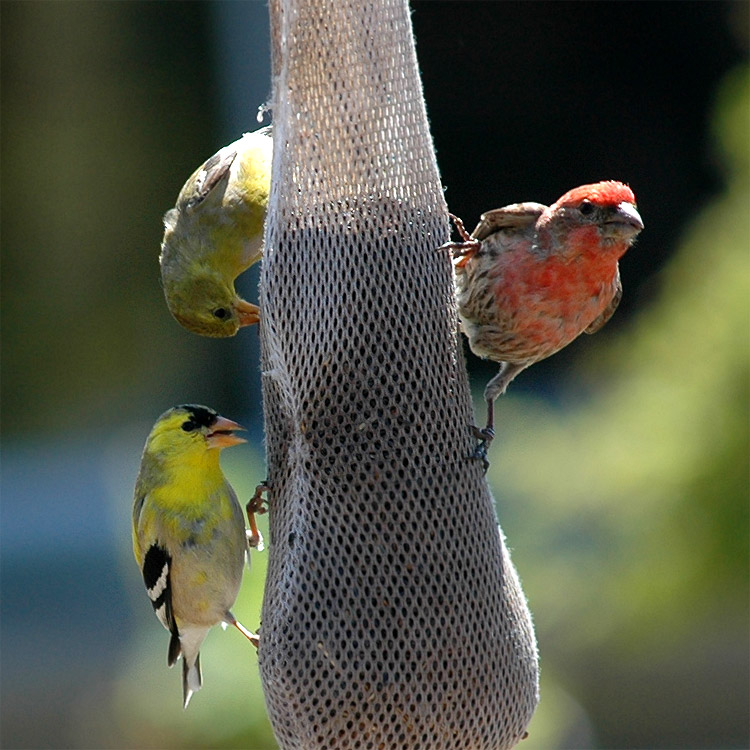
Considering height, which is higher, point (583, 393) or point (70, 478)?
point (583, 393)

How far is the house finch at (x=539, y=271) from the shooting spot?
3.87 m

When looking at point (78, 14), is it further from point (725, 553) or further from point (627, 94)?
point (725, 553)

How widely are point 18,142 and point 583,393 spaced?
457 cm

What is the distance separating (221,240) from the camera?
4637mm

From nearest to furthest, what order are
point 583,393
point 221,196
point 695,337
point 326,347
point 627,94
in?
point 326,347 → point 221,196 → point 695,337 → point 583,393 → point 627,94

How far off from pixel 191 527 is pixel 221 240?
40.8 inches

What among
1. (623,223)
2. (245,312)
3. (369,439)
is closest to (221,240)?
(245,312)

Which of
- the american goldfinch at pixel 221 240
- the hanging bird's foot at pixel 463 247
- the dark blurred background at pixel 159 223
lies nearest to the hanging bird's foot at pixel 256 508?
the american goldfinch at pixel 221 240

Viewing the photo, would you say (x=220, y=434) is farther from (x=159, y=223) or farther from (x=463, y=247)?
(x=159, y=223)

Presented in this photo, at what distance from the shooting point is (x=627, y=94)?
9.53m

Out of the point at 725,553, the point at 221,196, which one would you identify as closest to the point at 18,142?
the point at 221,196

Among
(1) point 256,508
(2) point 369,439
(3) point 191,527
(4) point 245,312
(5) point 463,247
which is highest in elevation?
(5) point 463,247

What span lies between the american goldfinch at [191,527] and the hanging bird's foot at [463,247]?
0.95 m

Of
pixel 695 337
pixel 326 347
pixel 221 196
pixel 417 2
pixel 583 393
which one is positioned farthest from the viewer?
pixel 417 2
